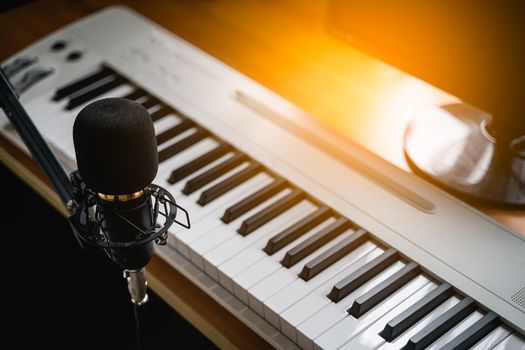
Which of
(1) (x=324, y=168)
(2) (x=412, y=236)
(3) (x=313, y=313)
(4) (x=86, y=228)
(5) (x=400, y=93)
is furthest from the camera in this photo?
(5) (x=400, y=93)

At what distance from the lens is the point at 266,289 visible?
4.11ft

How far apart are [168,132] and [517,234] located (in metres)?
0.72

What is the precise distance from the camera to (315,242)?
4.36ft

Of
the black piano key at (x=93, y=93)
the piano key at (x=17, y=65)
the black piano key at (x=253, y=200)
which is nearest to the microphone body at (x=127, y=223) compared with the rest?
the black piano key at (x=253, y=200)

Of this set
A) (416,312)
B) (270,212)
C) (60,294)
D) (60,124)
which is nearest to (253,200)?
(270,212)

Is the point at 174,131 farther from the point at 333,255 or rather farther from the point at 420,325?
the point at 420,325

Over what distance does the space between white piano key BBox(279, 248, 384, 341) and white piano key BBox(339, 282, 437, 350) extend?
7 cm

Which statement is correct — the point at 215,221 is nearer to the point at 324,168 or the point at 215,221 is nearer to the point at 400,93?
the point at 324,168

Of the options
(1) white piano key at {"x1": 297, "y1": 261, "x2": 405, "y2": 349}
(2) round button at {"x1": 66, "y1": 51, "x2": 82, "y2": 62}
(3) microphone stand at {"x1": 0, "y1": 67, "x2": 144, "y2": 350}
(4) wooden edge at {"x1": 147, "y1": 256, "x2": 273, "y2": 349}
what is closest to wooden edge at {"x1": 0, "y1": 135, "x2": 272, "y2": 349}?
(4) wooden edge at {"x1": 147, "y1": 256, "x2": 273, "y2": 349}

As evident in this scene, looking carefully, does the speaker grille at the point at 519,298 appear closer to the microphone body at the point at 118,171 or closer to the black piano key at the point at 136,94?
the microphone body at the point at 118,171

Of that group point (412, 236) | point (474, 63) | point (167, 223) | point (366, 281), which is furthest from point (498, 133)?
point (167, 223)

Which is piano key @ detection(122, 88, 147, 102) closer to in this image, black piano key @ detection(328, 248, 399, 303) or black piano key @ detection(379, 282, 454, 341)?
black piano key @ detection(328, 248, 399, 303)

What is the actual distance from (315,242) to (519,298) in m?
0.35

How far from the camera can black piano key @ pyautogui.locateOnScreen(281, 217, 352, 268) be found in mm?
1293
